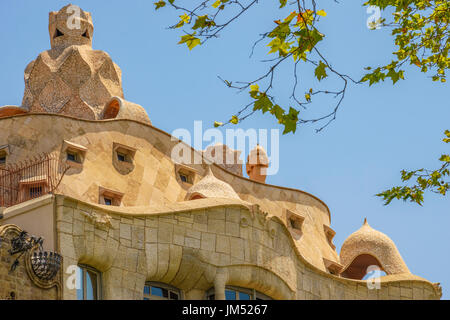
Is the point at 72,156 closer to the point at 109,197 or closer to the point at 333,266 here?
the point at 109,197

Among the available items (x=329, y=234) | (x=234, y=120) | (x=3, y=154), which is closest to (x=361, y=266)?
(x=329, y=234)

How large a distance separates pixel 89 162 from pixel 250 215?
5.05 meters

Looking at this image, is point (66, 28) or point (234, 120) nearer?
point (234, 120)

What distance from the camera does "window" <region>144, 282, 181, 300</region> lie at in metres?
23.2

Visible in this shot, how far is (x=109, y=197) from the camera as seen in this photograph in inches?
1080

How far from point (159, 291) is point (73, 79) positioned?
1081cm

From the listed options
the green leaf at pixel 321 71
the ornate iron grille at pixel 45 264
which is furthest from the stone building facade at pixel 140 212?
the green leaf at pixel 321 71

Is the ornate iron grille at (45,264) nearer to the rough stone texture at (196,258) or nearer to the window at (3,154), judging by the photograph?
the rough stone texture at (196,258)
